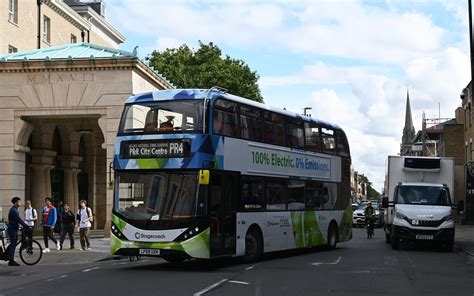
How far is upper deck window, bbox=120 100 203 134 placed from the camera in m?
16.2

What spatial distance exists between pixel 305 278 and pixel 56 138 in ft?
81.1

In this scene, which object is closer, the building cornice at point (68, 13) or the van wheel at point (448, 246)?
the van wheel at point (448, 246)

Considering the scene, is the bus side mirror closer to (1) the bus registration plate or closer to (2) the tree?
(1) the bus registration plate

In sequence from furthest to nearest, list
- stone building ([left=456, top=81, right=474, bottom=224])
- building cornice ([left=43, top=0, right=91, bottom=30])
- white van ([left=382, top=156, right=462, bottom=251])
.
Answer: stone building ([left=456, top=81, right=474, bottom=224]) < building cornice ([left=43, top=0, right=91, bottom=30]) < white van ([left=382, top=156, right=462, bottom=251])

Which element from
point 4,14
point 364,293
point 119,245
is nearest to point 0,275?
point 119,245

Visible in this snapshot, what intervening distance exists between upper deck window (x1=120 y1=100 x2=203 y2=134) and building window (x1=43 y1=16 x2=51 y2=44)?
31093 millimetres

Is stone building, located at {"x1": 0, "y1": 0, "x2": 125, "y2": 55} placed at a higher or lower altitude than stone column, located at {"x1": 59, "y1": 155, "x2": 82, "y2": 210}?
higher

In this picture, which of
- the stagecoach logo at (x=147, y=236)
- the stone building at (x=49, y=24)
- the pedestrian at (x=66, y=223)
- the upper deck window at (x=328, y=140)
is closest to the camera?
the stagecoach logo at (x=147, y=236)

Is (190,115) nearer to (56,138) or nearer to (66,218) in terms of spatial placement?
(66,218)

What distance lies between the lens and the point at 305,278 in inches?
568

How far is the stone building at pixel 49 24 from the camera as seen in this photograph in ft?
132

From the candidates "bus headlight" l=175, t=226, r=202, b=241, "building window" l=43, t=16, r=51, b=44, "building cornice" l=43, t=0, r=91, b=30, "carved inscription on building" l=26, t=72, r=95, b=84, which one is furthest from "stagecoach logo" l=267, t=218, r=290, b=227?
"building cornice" l=43, t=0, r=91, b=30

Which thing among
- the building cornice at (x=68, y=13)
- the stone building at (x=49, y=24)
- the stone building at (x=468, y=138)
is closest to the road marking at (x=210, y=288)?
the stone building at (x=49, y=24)

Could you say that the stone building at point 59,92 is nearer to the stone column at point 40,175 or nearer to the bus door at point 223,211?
the stone column at point 40,175
